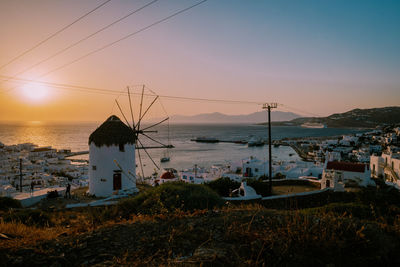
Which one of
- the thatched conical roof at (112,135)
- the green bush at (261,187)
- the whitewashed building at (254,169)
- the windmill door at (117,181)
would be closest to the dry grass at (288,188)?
the green bush at (261,187)

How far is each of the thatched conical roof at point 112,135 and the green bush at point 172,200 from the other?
7182 millimetres

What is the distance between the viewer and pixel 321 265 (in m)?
2.59

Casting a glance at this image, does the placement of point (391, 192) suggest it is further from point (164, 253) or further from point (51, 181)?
point (51, 181)

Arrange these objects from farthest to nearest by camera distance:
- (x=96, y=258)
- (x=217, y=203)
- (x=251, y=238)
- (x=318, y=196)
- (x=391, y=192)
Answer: (x=318, y=196)
(x=391, y=192)
(x=217, y=203)
(x=251, y=238)
(x=96, y=258)

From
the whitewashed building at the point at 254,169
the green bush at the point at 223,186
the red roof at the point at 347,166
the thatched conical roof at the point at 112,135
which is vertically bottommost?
the whitewashed building at the point at 254,169

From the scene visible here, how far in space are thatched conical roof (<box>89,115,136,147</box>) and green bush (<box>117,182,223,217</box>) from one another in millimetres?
7182

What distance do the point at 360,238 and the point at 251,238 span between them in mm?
1392

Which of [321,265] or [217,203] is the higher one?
[321,265]

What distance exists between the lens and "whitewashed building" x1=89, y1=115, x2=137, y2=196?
43.4ft

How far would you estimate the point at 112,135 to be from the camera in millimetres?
13398

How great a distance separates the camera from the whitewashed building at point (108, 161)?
43.4 ft

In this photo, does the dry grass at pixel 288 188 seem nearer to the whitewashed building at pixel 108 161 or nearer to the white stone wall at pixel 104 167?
the whitewashed building at pixel 108 161

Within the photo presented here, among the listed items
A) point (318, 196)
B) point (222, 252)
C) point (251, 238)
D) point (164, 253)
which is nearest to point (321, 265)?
point (251, 238)

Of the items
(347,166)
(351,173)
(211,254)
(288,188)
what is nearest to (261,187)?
(288,188)
